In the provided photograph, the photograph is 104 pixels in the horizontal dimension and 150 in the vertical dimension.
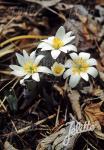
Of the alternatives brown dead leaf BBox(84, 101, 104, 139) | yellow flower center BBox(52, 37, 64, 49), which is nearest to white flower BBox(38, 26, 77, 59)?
yellow flower center BBox(52, 37, 64, 49)

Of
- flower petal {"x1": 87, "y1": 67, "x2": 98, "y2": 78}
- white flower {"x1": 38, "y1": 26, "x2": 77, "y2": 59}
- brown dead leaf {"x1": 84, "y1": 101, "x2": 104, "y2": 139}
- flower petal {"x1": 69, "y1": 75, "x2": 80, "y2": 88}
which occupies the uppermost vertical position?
white flower {"x1": 38, "y1": 26, "x2": 77, "y2": 59}

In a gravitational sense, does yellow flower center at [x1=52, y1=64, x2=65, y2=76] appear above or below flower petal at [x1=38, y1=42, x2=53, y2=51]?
below

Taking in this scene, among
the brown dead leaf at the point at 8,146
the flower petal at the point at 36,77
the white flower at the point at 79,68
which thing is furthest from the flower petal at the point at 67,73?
the brown dead leaf at the point at 8,146

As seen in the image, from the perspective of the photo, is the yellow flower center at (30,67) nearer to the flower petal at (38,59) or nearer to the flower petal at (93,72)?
the flower petal at (38,59)

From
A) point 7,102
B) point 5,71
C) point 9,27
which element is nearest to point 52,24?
point 9,27

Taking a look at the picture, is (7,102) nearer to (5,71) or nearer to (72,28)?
(5,71)

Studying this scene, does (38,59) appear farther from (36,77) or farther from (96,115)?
(96,115)

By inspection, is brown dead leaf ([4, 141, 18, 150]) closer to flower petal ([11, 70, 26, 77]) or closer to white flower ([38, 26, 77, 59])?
flower petal ([11, 70, 26, 77])
